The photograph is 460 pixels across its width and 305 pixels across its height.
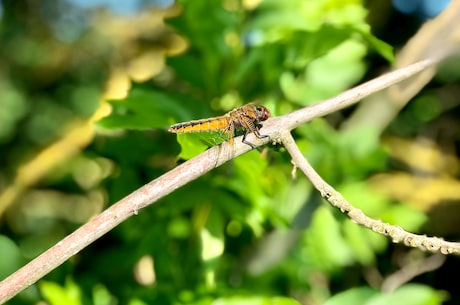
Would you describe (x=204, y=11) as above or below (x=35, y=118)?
below

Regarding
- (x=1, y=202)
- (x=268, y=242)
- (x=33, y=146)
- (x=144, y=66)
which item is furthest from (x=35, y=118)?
(x=268, y=242)

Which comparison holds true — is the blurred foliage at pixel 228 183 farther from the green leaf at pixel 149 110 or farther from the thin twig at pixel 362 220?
the thin twig at pixel 362 220

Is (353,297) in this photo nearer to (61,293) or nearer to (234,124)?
(234,124)

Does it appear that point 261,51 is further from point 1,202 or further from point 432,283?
point 432,283

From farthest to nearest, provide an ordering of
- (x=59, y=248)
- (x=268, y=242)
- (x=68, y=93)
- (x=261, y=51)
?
(x=68, y=93) → (x=268, y=242) → (x=261, y=51) → (x=59, y=248)

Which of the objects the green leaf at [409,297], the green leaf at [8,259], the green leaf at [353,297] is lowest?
the green leaf at [409,297]

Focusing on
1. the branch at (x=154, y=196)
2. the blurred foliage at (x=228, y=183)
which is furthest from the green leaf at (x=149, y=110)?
the branch at (x=154, y=196)

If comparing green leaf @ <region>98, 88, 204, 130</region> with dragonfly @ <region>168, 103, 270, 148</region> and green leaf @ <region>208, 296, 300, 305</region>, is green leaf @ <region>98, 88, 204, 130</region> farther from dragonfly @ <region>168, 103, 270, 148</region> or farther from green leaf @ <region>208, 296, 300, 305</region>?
green leaf @ <region>208, 296, 300, 305</region>

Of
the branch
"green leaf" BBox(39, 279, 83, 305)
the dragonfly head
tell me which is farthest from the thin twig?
"green leaf" BBox(39, 279, 83, 305)
